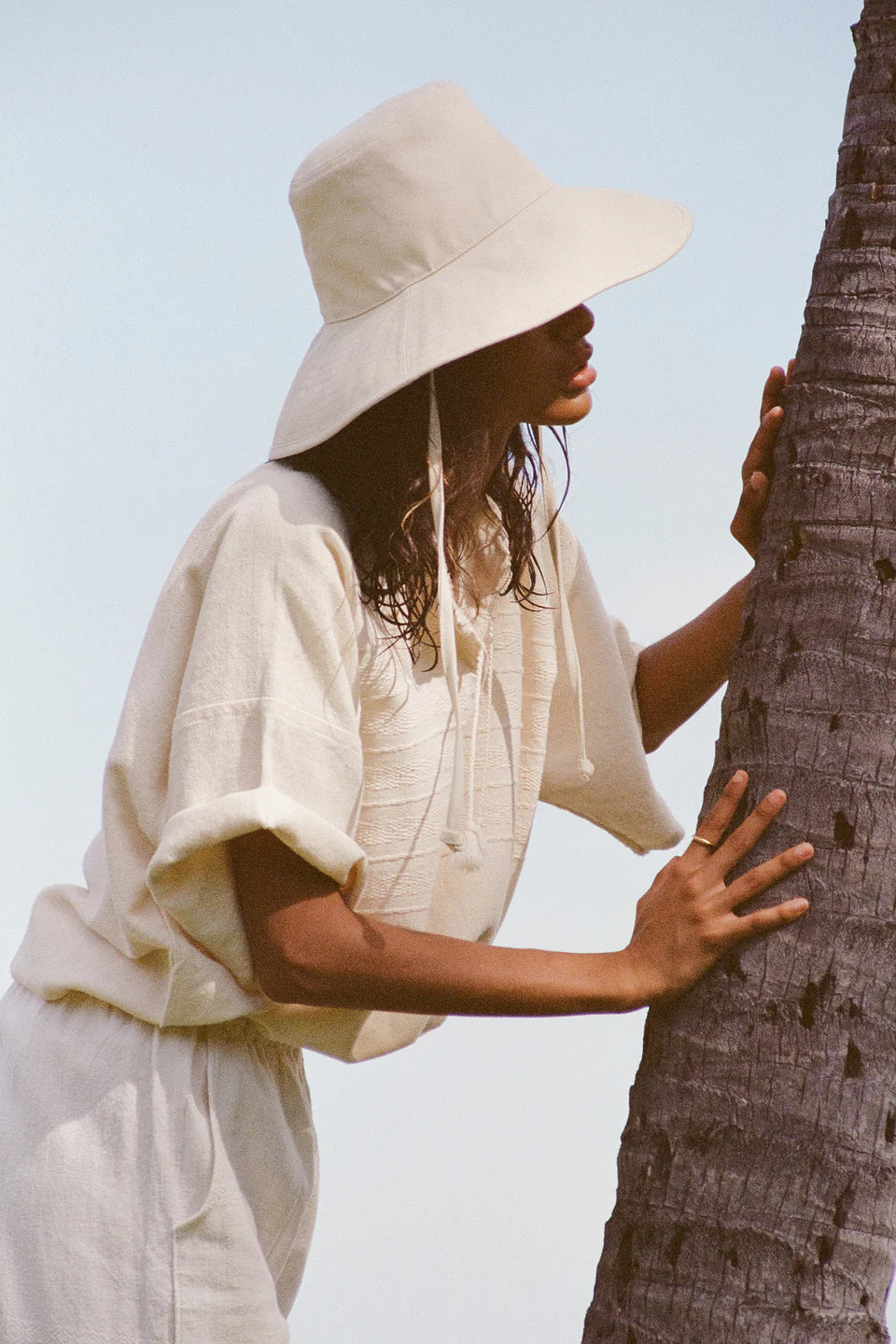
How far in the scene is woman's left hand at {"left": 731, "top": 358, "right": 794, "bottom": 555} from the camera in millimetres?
2824

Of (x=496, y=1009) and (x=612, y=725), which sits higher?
(x=612, y=725)

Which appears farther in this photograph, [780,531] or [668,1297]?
[780,531]

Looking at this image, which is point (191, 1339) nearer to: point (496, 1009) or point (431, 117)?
point (496, 1009)

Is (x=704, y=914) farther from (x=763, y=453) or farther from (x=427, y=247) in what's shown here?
(x=427, y=247)

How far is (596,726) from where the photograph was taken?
331 cm

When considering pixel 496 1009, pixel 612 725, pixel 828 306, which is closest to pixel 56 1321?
pixel 496 1009

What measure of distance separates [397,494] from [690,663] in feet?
3.06

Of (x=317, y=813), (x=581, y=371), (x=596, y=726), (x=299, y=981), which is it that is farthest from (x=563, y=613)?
(x=299, y=981)

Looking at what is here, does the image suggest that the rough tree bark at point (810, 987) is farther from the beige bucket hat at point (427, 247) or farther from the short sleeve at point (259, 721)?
the short sleeve at point (259, 721)

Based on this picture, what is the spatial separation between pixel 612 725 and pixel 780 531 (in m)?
0.72

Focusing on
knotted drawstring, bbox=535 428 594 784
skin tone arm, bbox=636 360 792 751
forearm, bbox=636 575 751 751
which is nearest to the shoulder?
knotted drawstring, bbox=535 428 594 784

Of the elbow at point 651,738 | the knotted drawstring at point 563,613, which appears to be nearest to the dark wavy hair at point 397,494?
the knotted drawstring at point 563,613

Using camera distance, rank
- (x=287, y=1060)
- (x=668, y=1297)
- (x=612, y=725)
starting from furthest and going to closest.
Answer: (x=612, y=725) → (x=287, y=1060) → (x=668, y=1297)

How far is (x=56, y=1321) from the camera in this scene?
250cm
